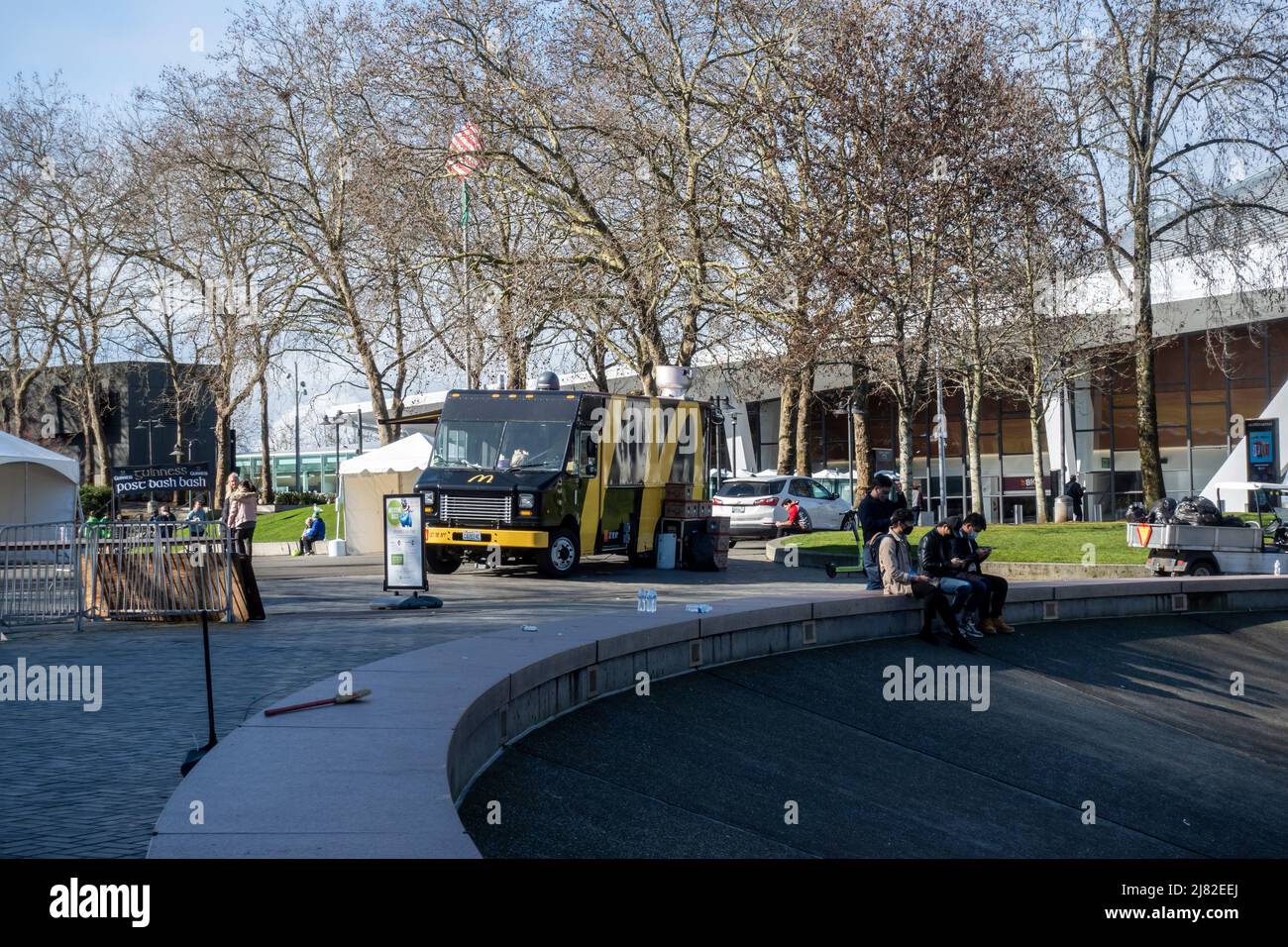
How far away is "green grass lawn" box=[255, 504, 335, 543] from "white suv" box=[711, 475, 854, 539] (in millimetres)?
13987

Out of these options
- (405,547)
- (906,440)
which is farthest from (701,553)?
(405,547)

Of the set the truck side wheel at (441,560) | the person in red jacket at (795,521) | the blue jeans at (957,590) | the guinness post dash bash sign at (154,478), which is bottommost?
the blue jeans at (957,590)

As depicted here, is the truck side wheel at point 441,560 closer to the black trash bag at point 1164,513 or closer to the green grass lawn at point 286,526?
the black trash bag at point 1164,513

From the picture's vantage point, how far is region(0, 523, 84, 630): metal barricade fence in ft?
51.4

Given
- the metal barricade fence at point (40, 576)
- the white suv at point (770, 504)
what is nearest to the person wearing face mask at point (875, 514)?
the metal barricade fence at point (40, 576)

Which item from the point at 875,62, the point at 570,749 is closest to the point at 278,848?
the point at 570,749

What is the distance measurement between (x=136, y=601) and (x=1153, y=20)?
24532 mm

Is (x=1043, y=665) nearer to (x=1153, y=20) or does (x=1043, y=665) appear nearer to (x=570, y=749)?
(x=570, y=749)

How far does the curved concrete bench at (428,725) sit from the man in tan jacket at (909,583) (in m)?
0.24

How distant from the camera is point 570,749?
9547mm

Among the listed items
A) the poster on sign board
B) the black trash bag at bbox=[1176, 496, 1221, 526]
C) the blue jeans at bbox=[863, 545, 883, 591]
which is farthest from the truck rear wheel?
the poster on sign board

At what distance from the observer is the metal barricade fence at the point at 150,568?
1590cm

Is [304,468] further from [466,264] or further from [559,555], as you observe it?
[559,555]

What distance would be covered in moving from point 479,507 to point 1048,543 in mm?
12275
